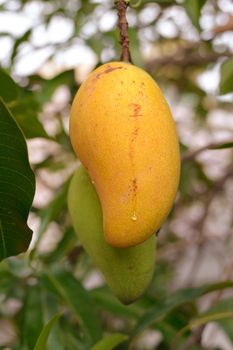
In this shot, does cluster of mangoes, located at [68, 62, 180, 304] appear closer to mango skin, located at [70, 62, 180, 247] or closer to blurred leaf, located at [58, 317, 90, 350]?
mango skin, located at [70, 62, 180, 247]

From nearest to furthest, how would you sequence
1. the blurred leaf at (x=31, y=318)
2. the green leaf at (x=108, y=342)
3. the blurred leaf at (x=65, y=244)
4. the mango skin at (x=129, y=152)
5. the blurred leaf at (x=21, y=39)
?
the mango skin at (x=129, y=152), the green leaf at (x=108, y=342), the blurred leaf at (x=31, y=318), the blurred leaf at (x=65, y=244), the blurred leaf at (x=21, y=39)

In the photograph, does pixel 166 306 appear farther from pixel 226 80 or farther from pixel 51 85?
pixel 51 85

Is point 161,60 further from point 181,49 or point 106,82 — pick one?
point 106,82

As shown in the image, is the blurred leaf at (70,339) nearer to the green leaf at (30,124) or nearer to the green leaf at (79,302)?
the green leaf at (79,302)

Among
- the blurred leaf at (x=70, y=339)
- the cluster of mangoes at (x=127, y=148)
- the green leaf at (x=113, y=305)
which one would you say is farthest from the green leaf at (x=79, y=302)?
the cluster of mangoes at (x=127, y=148)

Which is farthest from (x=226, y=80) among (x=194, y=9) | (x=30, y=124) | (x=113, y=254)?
(x=113, y=254)

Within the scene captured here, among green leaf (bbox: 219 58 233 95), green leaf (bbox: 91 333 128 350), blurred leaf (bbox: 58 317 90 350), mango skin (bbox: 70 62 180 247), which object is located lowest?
blurred leaf (bbox: 58 317 90 350)

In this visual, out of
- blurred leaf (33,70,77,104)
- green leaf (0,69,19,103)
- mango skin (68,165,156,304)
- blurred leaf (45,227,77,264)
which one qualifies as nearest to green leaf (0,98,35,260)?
mango skin (68,165,156,304)

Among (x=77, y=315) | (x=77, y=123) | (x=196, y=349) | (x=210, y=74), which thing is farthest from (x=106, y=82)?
(x=210, y=74)
